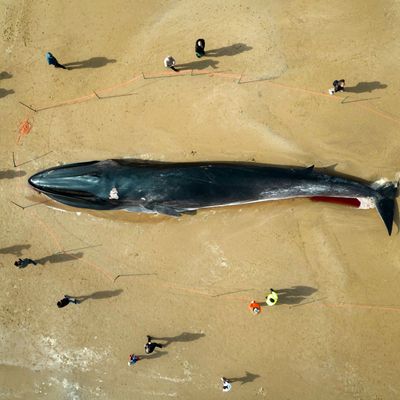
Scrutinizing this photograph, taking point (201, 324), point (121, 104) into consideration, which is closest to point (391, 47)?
point (121, 104)

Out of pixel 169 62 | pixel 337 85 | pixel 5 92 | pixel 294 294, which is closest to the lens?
pixel 337 85

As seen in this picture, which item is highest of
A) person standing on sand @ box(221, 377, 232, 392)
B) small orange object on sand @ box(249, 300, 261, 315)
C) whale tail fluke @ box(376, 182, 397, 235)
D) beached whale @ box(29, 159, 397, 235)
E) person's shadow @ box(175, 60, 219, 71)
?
person's shadow @ box(175, 60, 219, 71)

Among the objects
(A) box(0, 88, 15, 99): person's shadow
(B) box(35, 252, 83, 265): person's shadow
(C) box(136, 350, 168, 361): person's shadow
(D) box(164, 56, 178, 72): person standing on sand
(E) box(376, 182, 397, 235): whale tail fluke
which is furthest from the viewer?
(A) box(0, 88, 15, 99): person's shadow

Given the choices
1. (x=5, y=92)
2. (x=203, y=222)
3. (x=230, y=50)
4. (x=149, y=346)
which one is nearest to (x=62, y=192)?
(x=5, y=92)

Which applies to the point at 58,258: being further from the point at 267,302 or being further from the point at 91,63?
the point at 267,302

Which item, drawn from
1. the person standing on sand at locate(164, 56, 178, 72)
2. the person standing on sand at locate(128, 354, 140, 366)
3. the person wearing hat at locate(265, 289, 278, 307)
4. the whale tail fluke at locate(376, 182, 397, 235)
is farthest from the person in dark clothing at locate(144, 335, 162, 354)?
the person standing on sand at locate(164, 56, 178, 72)

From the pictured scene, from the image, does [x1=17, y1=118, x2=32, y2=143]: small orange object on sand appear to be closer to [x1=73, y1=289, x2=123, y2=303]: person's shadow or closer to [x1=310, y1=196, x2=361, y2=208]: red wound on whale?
[x1=73, y1=289, x2=123, y2=303]: person's shadow
